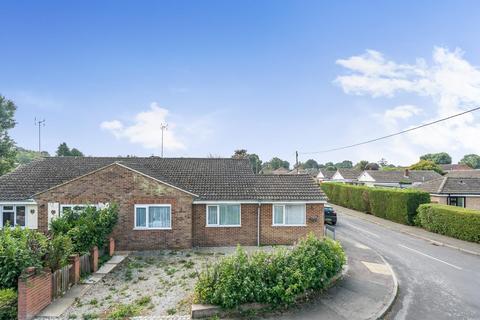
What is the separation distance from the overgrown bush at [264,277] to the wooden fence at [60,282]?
474 cm

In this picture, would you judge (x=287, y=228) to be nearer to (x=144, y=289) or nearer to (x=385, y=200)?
(x=144, y=289)

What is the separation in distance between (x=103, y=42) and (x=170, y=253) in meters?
12.5

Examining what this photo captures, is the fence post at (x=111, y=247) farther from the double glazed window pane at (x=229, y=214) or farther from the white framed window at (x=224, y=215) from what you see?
the double glazed window pane at (x=229, y=214)

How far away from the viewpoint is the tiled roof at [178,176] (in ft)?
59.8

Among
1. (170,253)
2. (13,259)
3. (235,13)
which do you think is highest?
(235,13)

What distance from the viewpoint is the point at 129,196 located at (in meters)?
17.1

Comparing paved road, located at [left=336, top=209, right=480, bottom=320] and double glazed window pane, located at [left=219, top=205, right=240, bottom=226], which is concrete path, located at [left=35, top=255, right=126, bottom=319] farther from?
paved road, located at [left=336, top=209, right=480, bottom=320]

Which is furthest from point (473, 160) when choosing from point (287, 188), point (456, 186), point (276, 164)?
point (287, 188)

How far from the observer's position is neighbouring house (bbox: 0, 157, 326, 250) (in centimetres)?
1698

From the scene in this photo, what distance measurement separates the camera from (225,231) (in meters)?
18.0

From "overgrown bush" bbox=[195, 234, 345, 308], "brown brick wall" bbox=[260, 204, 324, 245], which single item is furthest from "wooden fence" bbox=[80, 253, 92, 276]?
"brown brick wall" bbox=[260, 204, 324, 245]

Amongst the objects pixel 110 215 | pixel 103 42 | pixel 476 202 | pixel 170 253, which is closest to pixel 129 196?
pixel 110 215

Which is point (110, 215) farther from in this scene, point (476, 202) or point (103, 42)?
point (476, 202)

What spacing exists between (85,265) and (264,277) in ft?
25.0
